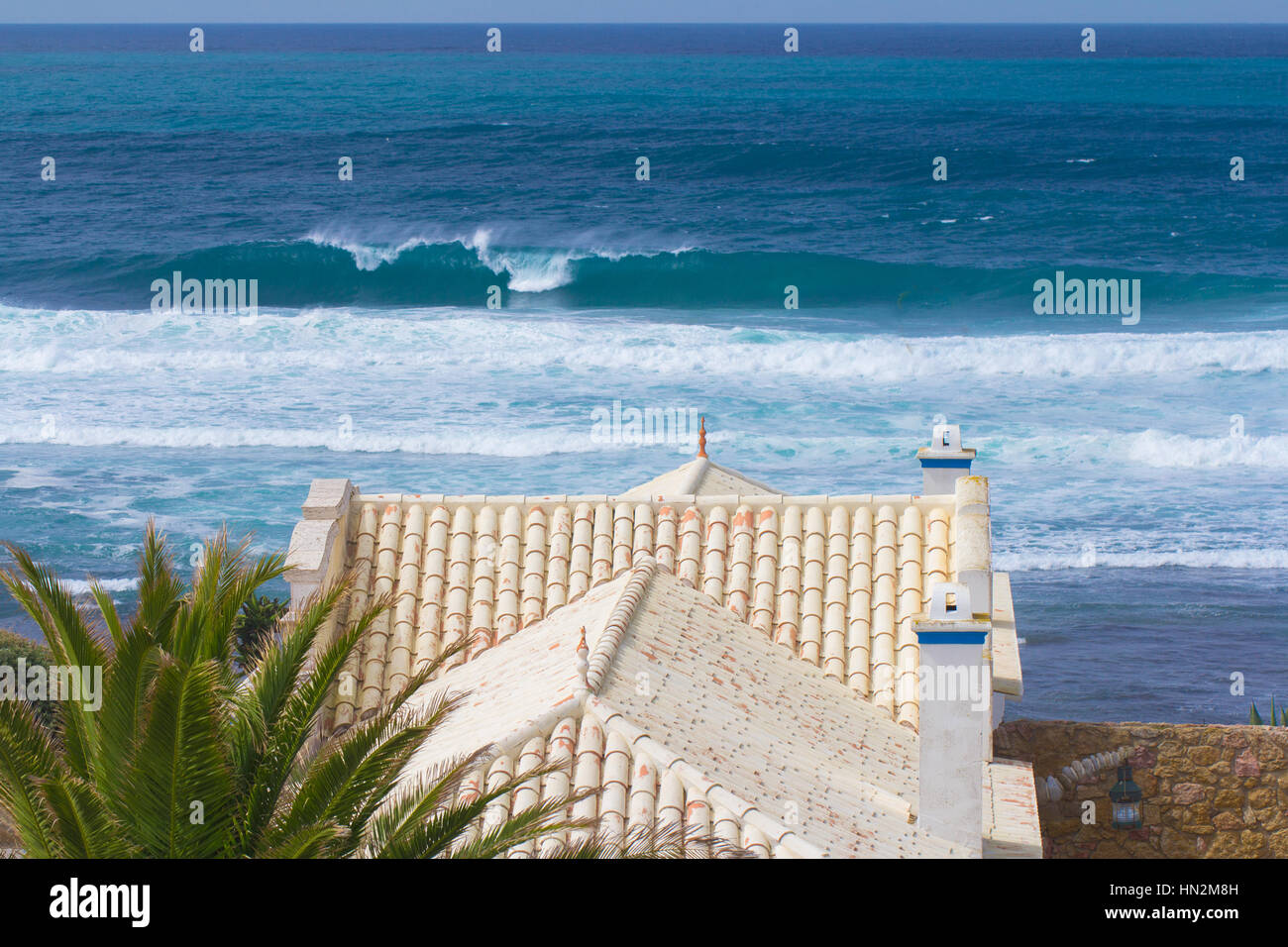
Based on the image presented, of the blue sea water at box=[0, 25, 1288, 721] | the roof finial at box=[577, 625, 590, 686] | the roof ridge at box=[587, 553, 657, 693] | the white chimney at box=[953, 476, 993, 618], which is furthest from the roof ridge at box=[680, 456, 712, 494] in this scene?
the blue sea water at box=[0, 25, 1288, 721]

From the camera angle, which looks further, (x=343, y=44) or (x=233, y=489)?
(x=343, y=44)

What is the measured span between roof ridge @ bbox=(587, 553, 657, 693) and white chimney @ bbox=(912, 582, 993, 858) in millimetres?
2111

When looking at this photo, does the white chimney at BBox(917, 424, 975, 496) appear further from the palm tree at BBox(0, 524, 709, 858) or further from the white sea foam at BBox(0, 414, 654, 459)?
the white sea foam at BBox(0, 414, 654, 459)

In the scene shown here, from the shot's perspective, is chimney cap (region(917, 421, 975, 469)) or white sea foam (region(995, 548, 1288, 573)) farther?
white sea foam (region(995, 548, 1288, 573))

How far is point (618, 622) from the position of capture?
1090 cm

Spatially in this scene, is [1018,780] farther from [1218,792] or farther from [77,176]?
[77,176]

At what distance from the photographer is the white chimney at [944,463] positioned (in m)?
13.3

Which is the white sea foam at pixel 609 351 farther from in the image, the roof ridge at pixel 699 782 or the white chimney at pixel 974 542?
the roof ridge at pixel 699 782

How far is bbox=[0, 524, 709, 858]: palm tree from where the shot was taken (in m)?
6.33

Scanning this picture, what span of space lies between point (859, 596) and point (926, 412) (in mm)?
23500

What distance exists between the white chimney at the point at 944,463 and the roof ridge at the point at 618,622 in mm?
2649

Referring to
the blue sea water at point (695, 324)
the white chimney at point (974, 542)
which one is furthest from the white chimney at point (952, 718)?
the blue sea water at point (695, 324)
